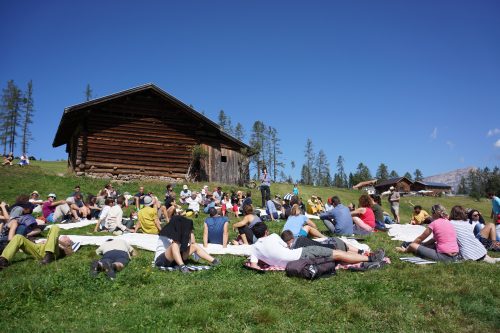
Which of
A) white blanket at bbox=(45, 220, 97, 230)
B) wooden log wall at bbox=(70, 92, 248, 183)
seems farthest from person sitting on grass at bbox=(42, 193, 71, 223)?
wooden log wall at bbox=(70, 92, 248, 183)

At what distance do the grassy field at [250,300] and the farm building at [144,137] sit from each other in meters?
17.8

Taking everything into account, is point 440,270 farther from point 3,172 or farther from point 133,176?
point 3,172

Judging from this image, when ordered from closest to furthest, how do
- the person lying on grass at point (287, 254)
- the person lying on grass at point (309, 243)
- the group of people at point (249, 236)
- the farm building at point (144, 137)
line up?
the person lying on grass at point (287, 254)
the group of people at point (249, 236)
the person lying on grass at point (309, 243)
the farm building at point (144, 137)

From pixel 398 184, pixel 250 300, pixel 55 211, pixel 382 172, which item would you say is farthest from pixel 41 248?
pixel 382 172

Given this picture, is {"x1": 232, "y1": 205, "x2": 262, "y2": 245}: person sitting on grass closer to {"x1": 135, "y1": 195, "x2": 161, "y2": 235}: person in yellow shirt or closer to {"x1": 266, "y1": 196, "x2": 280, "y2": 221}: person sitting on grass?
{"x1": 135, "y1": 195, "x2": 161, "y2": 235}: person in yellow shirt

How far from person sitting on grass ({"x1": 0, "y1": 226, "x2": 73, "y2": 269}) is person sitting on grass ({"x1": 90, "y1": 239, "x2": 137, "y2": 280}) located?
2.92ft

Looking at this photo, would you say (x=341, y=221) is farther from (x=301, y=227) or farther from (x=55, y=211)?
(x=55, y=211)

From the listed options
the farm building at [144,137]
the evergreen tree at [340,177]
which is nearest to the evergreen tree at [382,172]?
the evergreen tree at [340,177]

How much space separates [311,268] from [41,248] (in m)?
6.02

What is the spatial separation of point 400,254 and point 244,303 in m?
4.47

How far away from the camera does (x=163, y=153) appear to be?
25.5 metres

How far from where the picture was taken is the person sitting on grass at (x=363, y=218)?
11.3 metres

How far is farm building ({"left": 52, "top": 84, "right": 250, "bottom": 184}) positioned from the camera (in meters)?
24.0

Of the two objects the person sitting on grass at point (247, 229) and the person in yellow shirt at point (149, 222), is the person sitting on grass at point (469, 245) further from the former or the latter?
the person in yellow shirt at point (149, 222)
